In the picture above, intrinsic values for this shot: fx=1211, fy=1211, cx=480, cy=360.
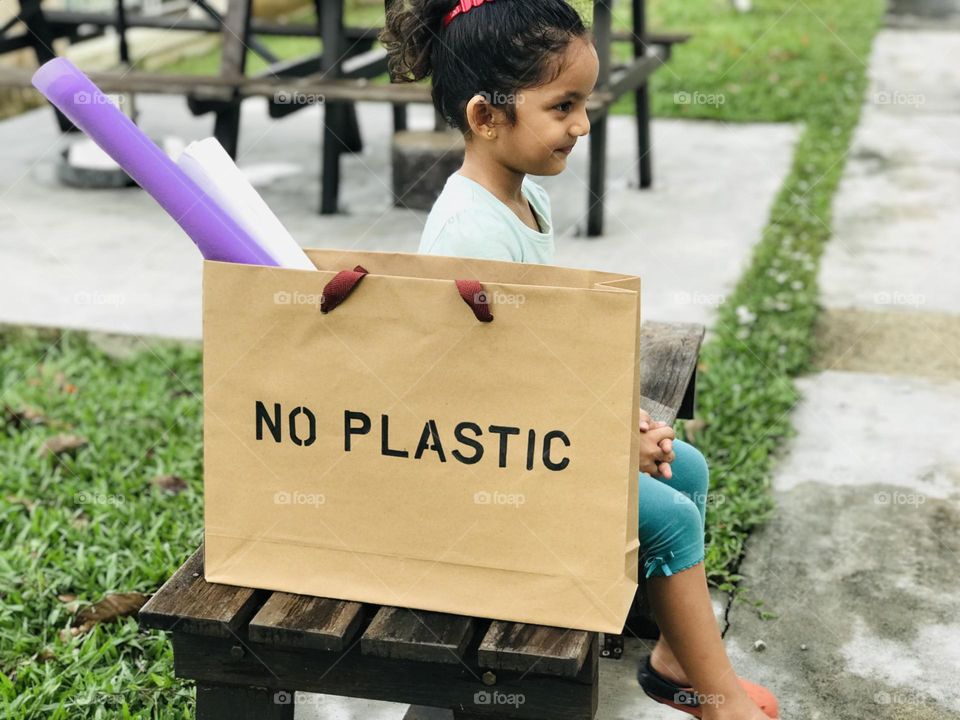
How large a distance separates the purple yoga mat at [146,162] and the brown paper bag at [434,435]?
0.13 metres

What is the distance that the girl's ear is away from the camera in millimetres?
2070

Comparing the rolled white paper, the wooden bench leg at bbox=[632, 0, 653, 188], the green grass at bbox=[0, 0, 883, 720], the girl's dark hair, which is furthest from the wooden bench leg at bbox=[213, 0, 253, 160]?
the rolled white paper

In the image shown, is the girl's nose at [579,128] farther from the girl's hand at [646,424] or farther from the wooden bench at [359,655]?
the wooden bench at [359,655]

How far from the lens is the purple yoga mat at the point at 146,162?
1.64 m

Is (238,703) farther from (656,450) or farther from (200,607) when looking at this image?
(656,450)

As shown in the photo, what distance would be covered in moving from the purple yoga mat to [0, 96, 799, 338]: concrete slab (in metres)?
2.43

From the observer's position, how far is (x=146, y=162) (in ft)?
5.52

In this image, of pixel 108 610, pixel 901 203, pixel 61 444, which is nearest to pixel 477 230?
pixel 108 610

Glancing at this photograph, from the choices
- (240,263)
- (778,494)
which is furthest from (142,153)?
(778,494)

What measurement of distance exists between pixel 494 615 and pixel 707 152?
547 centimetres

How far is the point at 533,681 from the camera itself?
1669 mm

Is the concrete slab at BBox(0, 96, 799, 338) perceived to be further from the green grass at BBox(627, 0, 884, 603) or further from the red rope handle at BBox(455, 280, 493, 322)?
the red rope handle at BBox(455, 280, 493, 322)

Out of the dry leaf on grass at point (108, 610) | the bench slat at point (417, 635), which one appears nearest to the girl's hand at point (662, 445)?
the bench slat at point (417, 635)

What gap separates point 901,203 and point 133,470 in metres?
4.04
